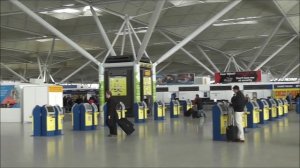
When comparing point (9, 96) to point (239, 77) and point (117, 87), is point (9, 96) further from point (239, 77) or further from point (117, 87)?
point (239, 77)

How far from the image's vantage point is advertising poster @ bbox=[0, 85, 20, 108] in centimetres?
2442

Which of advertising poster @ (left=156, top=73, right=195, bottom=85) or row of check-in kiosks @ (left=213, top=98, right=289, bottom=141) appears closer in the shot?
row of check-in kiosks @ (left=213, top=98, right=289, bottom=141)

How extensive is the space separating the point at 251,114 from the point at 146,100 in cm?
1059

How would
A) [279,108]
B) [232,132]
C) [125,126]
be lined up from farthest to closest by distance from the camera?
1. [279,108]
2. [125,126]
3. [232,132]

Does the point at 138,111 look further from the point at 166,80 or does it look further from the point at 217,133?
the point at 166,80

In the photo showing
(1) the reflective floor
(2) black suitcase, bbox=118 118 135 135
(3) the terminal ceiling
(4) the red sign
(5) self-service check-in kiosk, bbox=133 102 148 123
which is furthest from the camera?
(4) the red sign

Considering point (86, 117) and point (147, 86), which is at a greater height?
point (147, 86)

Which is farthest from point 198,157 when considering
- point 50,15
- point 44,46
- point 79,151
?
point 44,46

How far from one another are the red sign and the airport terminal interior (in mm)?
93

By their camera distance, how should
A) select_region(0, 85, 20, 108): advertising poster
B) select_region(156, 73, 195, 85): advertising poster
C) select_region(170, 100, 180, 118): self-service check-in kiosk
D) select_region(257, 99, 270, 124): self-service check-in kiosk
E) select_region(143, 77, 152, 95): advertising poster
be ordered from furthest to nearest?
select_region(156, 73, 195, 85): advertising poster, select_region(143, 77, 152, 95): advertising poster, select_region(170, 100, 180, 118): self-service check-in kiosk, select_region(0, 85, 20, 108): advertising poster, select_region(257, 99, 270, 124): self-service check-in kiosk

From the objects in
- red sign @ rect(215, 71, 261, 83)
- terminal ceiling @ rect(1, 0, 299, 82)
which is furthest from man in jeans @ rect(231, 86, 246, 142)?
red sign @ rect(215, 71, 261, 83)

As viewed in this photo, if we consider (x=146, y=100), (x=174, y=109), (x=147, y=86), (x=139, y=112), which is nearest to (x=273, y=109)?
(x=174, y=109)

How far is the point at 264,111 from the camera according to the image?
19.8 metres

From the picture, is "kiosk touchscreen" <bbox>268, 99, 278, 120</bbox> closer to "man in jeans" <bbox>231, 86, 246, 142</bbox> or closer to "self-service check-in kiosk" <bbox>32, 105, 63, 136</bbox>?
"man in jeans" <bbox>231, 86, 246, 142</bbox>
